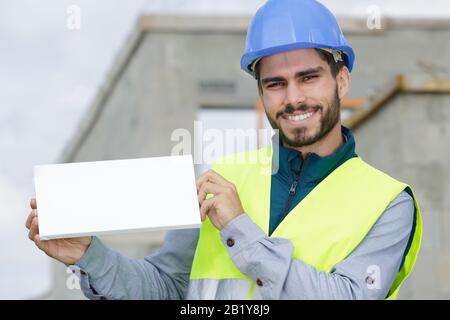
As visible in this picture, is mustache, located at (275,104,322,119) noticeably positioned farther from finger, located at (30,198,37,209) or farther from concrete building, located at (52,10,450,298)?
concrete building, located at (52,10,450,298)

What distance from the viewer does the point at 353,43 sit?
Result: 14.4m

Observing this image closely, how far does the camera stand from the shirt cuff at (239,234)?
2258 millimetres

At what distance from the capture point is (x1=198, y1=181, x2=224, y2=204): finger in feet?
7.55

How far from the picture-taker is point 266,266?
223 centimetres

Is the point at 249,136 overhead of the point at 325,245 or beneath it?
overhead

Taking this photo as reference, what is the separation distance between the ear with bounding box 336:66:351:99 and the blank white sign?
57 cm

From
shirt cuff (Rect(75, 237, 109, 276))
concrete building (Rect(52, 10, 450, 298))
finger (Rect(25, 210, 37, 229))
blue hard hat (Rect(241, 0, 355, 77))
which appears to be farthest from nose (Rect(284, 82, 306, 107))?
concrete building (Rect(52, 10, 450, 298))

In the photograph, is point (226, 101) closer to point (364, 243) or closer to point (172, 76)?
point (172, 76)

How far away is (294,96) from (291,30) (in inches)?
8.0

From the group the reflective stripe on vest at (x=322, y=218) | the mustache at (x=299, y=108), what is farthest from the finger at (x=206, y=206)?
the mustache at (x=299, y=108)

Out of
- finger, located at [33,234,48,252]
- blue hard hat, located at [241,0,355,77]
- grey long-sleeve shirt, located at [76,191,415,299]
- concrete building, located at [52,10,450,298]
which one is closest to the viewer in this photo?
grey long-sleeve shirt, located at [76,191,415,299]
